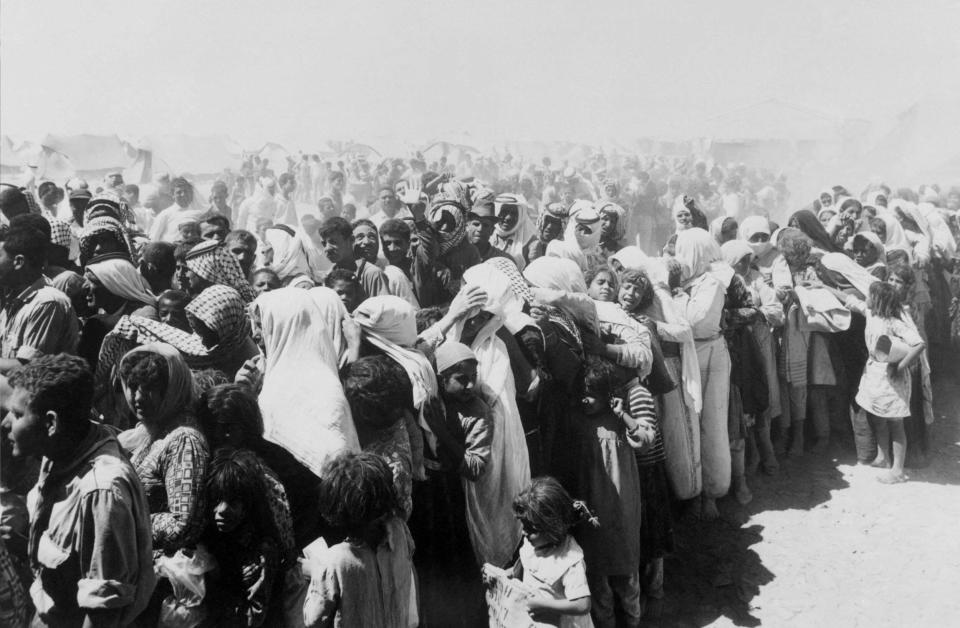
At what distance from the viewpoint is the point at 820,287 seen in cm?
671

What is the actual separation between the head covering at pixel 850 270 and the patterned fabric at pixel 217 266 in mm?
5612

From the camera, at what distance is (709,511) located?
566 cm

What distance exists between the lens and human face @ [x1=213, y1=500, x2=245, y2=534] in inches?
106

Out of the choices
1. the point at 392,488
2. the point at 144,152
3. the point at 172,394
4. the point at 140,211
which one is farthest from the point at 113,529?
the point at 144,152

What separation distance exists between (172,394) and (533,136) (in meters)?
31.4

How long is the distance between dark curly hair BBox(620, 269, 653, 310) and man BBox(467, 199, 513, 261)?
4.02ft

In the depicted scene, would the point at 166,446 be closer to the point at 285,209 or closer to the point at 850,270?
the point at 850,270

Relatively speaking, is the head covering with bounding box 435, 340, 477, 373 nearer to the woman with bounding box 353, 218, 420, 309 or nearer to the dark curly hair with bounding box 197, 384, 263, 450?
the dark curly hair with bounding box 197, 384, 263, 450

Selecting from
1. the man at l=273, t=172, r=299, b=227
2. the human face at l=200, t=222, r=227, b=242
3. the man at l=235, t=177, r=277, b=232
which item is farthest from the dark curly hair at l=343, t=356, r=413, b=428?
the man at l=273, t=172, r=299, b=227

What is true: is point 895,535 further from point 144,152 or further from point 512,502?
point 144,152

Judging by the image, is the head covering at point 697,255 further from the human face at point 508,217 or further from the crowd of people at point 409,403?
the human face at point 508,217

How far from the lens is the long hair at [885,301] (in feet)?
20.2

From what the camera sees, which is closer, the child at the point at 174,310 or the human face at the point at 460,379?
the human face at the point at 460,379

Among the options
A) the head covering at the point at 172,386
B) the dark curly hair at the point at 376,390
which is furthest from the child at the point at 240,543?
the dark curly hair at the point at 376,390
